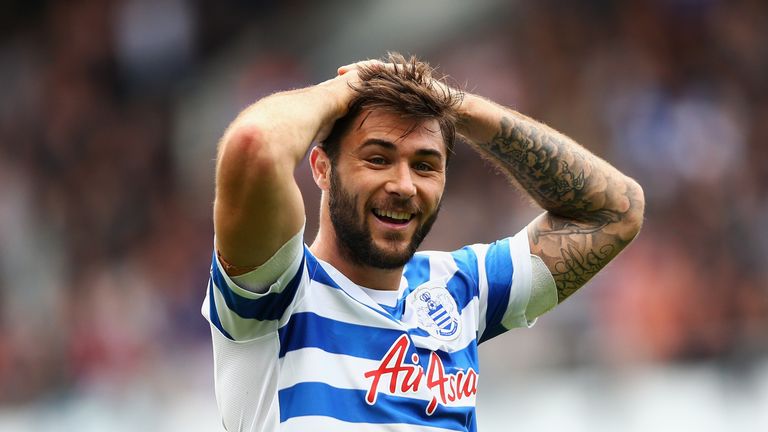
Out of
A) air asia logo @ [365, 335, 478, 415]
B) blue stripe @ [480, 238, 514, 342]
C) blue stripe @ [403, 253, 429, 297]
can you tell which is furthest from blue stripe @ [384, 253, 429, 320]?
blue stripe @ [480, 238, 514, 342]

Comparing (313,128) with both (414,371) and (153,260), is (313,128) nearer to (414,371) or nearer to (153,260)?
(414,371)

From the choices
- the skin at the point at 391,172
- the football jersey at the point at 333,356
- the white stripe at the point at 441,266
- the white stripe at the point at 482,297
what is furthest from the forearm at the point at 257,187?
the white stripe at the point at 482,297

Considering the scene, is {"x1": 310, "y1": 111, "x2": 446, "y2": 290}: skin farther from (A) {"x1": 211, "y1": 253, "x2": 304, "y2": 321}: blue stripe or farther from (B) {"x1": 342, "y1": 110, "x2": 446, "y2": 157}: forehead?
(A) {"x1": 211, "y1": 253, "x2": 304, "y2": 321}: blue stripe

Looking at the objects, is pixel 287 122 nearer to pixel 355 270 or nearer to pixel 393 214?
pixel 393 214

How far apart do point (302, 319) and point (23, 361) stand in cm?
1051

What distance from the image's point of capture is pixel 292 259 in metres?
3.16

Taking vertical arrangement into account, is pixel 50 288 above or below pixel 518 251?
below

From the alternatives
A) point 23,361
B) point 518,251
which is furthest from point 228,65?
point 518,251

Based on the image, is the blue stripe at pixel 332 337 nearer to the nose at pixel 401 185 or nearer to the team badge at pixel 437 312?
the team badge at pixel 437 312

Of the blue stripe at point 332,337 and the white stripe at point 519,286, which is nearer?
the blue stripe at point 332,337

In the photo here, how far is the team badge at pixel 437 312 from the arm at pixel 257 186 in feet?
2.19

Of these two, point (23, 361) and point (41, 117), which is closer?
point (23, 361)

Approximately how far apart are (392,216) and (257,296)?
1.61 ft

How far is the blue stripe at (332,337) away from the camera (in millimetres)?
3322
